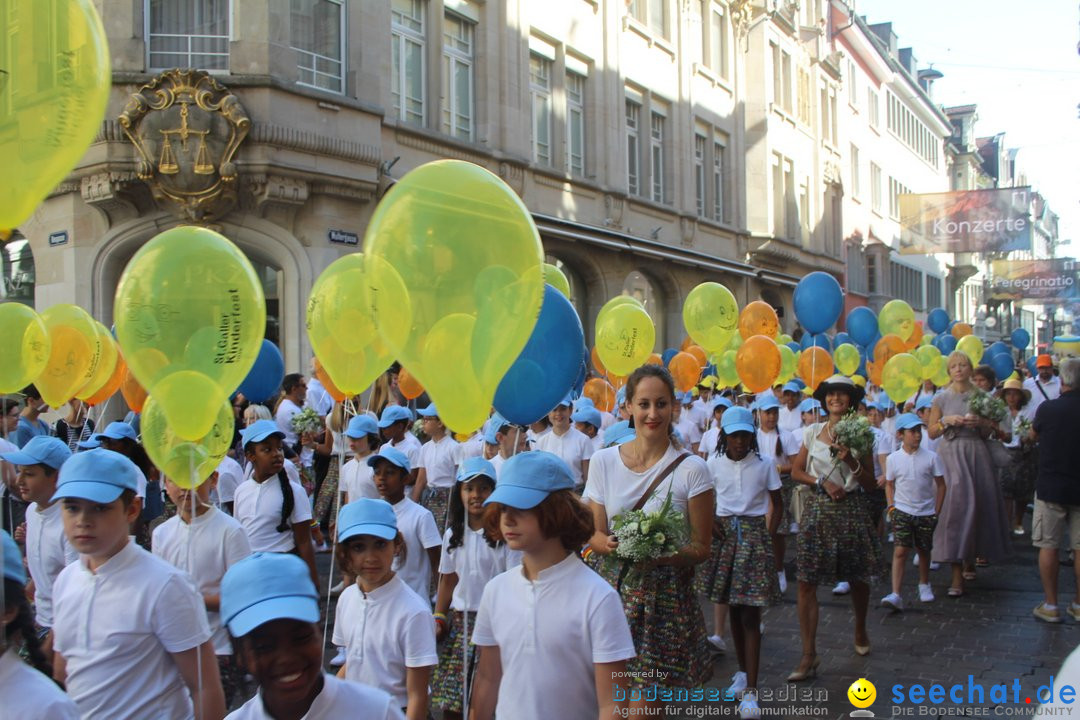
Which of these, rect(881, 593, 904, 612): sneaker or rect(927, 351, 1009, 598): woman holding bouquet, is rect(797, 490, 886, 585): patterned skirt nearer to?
rect(881, 593, 904, 612): sneaker

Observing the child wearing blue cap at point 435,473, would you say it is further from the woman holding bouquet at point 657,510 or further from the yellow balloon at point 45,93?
the yellow balloon at point 45,93

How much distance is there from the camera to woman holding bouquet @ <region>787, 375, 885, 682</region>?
20.2 ft

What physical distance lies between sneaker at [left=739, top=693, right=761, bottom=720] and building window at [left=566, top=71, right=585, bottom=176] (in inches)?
678

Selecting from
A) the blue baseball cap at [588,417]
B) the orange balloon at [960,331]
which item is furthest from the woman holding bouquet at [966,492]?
the orange balloon at [960,331]

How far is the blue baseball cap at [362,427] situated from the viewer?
284 inches

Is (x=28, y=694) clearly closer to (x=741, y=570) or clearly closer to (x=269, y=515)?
(x=269, y=515)

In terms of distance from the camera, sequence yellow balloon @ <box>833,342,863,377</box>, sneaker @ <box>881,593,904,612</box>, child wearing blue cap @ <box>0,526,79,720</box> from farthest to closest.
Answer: yellow balloon @ <box>833,342,863,377</box>
sneaker @ <box>881,593,904,612</box>
child wearing blue cap @ <box>0,526,79,720</box>

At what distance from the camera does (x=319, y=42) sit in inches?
600

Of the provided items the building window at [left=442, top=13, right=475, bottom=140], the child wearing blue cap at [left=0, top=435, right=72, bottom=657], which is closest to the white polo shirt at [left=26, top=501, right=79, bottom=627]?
the child wearing blue cap at [left=0, top=435, right=72, bottom=657]

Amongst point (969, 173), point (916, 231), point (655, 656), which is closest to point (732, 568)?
point (655, 656)

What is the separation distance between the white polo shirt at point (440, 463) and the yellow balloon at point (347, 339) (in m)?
2.05

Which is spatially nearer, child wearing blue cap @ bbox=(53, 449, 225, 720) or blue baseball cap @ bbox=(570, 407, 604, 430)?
child wearing blue cap @ bbox=(53, 449, 225, 720)

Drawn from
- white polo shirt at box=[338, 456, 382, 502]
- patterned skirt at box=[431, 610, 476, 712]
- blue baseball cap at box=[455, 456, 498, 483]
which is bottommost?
patterned skirt at box=[431, 610, 476, 712]

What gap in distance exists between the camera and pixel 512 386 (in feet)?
15.0
